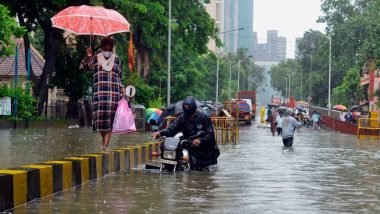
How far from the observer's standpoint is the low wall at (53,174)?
8062 millimetres

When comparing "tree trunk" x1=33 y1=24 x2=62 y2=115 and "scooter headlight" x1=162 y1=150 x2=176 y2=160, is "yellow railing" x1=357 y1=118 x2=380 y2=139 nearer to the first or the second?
"tree trunk" x1=33 y1=24 x2=62 y2=115

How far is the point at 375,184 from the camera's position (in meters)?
11.3

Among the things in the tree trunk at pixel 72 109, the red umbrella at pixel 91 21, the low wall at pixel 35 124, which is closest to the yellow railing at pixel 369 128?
the tree trunk at pixel 72 109

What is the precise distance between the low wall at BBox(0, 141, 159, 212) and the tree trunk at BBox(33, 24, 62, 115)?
1939 cm

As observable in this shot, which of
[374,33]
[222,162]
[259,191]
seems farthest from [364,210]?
[374,33]

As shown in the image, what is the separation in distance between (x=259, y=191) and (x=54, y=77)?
26771mm

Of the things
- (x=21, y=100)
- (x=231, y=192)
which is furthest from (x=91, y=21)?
(x=21, y=100)

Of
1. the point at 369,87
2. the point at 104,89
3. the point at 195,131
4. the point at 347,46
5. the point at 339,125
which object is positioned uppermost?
the point at 347,46

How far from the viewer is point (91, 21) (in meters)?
17.4

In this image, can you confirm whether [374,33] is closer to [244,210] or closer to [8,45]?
[8,45]

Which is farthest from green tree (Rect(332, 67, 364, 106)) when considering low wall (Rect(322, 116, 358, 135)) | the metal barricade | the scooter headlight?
the scooter headlight

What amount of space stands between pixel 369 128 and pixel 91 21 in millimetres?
23276

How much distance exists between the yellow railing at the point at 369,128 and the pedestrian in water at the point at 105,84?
26.6m

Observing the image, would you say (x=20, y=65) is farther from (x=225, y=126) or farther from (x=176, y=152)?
(x=176, y=152)
